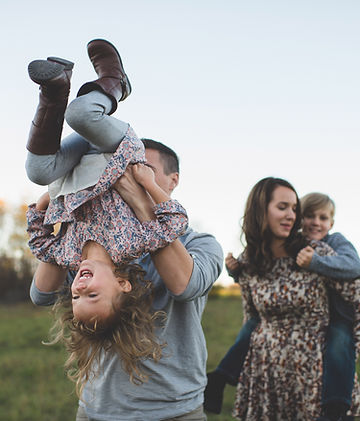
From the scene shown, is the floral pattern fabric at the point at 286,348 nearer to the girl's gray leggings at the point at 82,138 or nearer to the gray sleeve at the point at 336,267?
the gray sleeve at the point at 336,267

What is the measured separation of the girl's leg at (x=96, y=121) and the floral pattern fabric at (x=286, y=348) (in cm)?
229

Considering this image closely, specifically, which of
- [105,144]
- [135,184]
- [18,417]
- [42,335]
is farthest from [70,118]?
[42,335]

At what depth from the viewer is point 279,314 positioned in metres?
4.06

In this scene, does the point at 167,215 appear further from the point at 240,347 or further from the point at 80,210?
the point at 240,347

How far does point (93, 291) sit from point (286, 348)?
7.64 feet

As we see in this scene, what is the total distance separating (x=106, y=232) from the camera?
2.19 metres

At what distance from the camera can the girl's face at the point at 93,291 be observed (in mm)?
2158

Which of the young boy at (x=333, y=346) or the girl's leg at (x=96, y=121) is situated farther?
the young boy at (x=333, y=346)

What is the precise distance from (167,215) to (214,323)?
10908 millimetres

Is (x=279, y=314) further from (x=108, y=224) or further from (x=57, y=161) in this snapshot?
(x=57, y=161)

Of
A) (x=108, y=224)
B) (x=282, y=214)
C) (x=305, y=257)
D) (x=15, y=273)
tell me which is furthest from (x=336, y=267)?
(x=15, y=273)

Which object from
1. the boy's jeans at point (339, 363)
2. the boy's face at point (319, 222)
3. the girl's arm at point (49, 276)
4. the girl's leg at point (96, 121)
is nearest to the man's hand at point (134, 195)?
the girl's leg at point (96, 121)

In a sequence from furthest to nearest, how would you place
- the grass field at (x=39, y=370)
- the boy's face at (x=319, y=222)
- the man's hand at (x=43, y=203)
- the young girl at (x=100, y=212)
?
the grass field at (x=39, y=370) < the boy's face at (x=319, y=222) < the man's hand at (x=43, y=203) < the young girl at (x=100, y=212)

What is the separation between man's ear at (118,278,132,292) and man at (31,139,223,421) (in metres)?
0.14
